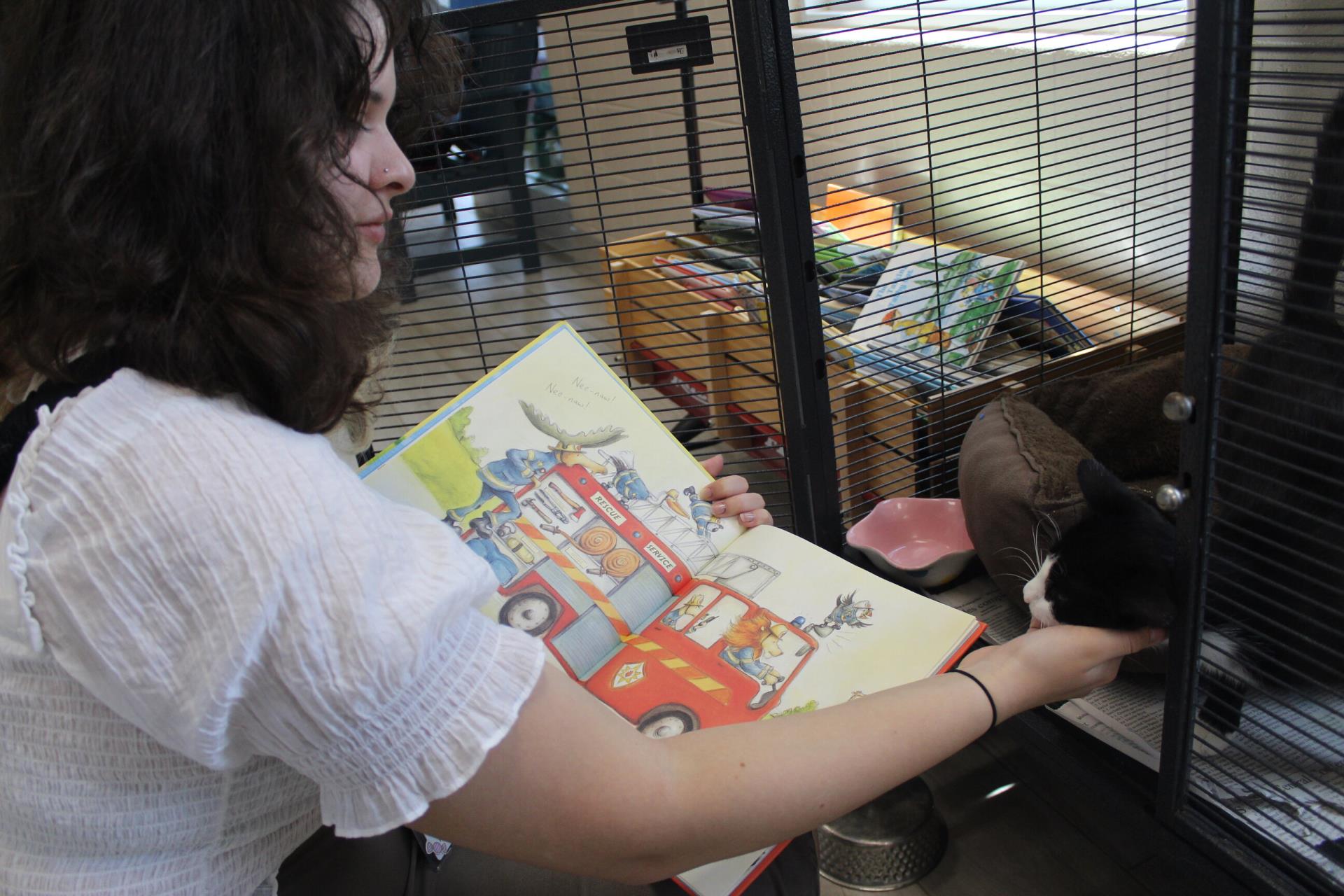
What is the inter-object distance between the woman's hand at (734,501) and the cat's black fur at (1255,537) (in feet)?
1.11

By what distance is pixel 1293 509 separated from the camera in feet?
2.54

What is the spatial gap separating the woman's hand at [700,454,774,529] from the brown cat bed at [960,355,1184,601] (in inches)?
13.4

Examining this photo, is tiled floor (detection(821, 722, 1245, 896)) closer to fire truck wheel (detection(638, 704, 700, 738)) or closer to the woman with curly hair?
fire truck wheel (detection(638, 704, 700, 738))

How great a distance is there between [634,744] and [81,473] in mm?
370

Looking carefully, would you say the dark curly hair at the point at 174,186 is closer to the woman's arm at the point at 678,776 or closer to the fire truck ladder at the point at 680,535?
the woman's arm at the point at 678,776

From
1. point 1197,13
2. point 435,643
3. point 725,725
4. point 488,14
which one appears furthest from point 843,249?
point 435,643

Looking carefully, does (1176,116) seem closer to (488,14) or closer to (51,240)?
(488,14)

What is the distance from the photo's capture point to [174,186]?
59 cm

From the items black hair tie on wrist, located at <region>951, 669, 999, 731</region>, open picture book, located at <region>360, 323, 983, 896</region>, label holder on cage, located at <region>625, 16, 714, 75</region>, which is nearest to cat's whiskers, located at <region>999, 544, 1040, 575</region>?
open picture book, located at <region>360, 323, 983, 896</region>

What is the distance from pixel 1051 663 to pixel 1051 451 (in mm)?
456

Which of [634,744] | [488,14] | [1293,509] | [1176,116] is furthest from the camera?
[1176,116]

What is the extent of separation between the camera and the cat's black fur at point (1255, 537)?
2.92 feet

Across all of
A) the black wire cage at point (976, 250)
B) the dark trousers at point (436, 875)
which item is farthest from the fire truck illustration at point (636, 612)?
the black wire cage at point (976, 250)

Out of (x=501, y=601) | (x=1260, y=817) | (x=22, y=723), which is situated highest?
(x=22, y=723)
